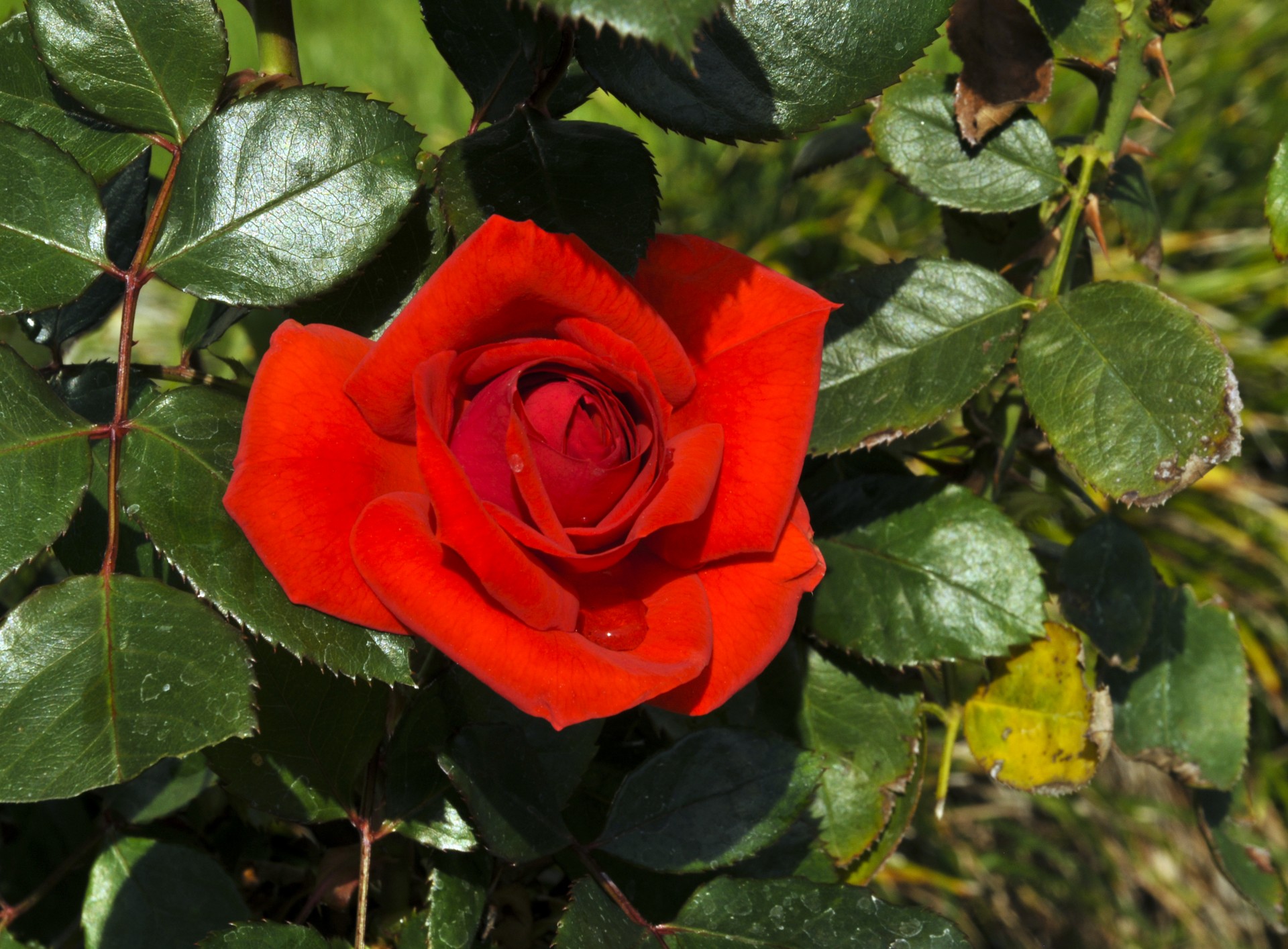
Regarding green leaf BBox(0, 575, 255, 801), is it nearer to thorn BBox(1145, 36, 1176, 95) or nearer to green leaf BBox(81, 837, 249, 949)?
green leaf BBox(81, 837, 249, 949)

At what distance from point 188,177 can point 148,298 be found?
2526 mm

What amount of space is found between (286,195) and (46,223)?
0.11 m

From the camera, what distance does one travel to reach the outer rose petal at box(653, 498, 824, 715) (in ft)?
1.40

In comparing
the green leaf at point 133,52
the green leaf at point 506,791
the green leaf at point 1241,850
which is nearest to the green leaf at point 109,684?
the green leaf at point 506,791

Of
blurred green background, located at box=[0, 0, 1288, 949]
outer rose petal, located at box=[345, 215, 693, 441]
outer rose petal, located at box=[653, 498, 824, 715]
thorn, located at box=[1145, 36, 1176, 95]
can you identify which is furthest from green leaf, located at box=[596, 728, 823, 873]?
blurred green background, located at box=[0, 0, 1288, 949]

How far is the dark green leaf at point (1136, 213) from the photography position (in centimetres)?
72

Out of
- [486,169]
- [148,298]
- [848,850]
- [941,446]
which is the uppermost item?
[486,169]

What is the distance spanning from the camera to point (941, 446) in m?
0.77

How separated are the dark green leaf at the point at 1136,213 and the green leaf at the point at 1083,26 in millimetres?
120

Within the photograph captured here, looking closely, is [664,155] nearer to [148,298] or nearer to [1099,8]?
[148,298]

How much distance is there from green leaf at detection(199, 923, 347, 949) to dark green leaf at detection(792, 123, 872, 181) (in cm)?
58

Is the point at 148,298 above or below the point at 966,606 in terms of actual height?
below

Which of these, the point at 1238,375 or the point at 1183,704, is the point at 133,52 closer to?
the point at 1183,704

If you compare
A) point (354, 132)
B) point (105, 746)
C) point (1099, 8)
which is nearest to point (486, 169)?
point (354, 132)
